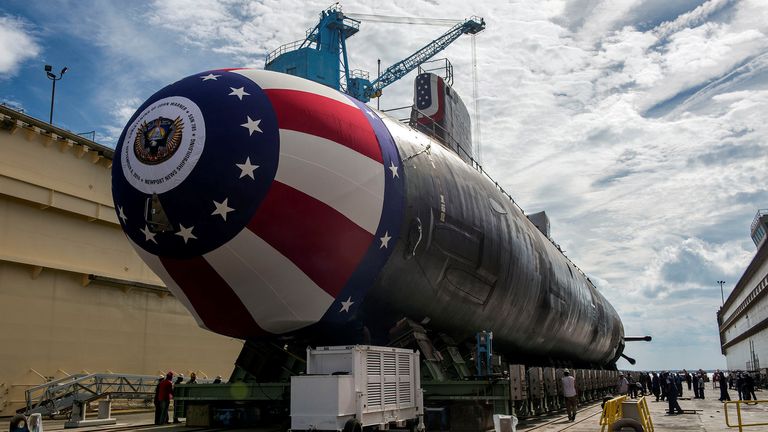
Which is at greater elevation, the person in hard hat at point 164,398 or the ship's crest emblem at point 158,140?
the ship's crest emblem at point 158,140

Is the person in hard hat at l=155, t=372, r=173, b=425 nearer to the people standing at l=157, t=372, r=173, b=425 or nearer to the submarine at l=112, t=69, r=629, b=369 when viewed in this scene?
the people standing at l=157, t=372, r=173, b=425

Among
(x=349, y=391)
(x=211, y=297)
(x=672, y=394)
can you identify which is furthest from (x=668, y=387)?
(x=211, y=297)

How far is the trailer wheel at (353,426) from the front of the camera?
7.78 metres

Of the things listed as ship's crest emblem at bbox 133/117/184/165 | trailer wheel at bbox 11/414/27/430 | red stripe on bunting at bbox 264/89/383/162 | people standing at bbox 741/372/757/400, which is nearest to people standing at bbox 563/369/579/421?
red stripe on bunting at bbox 264/89/383/162

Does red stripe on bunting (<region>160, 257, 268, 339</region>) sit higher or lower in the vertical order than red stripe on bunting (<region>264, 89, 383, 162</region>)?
lower

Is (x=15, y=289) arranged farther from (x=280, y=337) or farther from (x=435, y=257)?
(x=435, y=257)

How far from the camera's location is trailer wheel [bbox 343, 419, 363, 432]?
306 inches

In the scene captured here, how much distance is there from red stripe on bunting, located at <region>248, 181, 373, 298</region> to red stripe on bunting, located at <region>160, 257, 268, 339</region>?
107 cm

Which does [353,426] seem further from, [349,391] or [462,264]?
[462,264]

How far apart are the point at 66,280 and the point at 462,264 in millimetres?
14514

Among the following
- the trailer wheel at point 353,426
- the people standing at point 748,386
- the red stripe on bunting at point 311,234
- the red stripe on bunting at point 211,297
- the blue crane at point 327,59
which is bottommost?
the people standing at point 748,386

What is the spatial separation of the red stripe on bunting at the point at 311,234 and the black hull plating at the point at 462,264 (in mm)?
865

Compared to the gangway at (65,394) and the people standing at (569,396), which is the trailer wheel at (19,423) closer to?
the gangway at (65,394)

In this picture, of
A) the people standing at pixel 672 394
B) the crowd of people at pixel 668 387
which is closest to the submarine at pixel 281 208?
the crowd of people at pixel 668 387
